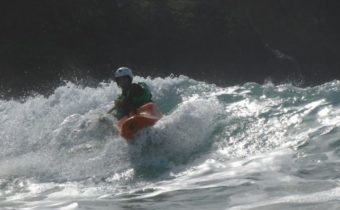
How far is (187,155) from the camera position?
9008 millimetres

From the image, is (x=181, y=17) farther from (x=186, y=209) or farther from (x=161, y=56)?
(x=186, y=209)

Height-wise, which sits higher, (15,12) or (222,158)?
(15,12)

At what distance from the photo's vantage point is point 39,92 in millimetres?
20109

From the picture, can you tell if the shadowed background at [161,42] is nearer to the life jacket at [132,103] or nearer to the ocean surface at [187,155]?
the ocean surface at [187,155]

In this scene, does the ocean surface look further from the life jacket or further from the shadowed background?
the shadowed background

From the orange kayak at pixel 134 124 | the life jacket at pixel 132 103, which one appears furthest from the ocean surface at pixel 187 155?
the life jacket at pixel 132 103

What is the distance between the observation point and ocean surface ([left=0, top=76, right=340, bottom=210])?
22.6 feet

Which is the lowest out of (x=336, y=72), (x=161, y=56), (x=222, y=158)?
(x=222, y=158)

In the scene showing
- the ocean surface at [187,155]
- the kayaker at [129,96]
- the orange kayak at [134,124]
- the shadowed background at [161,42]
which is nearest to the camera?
the ocean surface at [187,155]

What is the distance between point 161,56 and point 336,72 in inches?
276

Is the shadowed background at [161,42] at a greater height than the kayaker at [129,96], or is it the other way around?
the shadowed background at [161,42]

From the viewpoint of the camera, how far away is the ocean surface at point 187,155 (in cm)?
688

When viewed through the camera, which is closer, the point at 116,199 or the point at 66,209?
the point at 66,209

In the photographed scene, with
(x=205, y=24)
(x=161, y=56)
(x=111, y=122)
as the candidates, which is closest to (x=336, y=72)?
(x=205, y=24)
